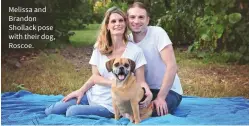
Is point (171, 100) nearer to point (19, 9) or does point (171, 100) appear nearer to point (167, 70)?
point (167, 70)

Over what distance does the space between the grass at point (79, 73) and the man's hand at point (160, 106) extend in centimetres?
24

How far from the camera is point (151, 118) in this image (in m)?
2.71

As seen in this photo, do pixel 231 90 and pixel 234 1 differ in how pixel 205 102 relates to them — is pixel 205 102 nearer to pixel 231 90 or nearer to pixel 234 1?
pixel 231 90

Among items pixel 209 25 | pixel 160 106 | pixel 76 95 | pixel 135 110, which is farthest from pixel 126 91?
pixel 209 25

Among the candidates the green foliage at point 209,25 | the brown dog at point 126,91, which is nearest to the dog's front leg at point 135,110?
the brown dog at point 126,91

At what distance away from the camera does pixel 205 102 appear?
9.81 ft

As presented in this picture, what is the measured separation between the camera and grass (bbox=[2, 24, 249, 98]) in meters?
2.87

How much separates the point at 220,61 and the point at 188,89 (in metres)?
0.22

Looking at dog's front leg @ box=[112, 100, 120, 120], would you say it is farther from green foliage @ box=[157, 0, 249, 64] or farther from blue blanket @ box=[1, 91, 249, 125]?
green foliage @ box=[157, 0, 249, 64]

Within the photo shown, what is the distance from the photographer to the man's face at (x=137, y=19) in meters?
2.71

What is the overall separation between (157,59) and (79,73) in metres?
0.39

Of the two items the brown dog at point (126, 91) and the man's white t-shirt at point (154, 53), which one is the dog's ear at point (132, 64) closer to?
the brown dog at point (126, 91)

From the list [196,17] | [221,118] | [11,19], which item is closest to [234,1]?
[196,17]

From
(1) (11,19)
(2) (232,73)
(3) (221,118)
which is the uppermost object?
(1) (11,19)
